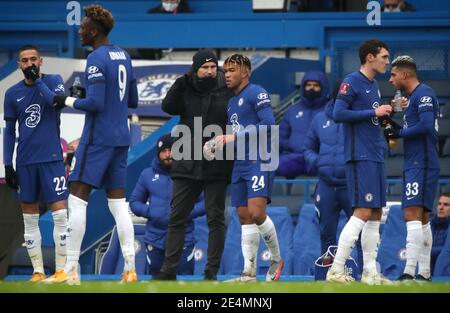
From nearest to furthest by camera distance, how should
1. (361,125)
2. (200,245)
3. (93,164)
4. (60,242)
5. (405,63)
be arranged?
(93,164) → (361,125) → (60,242) → (405,63) → (200,245)

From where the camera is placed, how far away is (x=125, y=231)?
12086 mm

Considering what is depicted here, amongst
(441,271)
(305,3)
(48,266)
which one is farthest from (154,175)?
(305,3)

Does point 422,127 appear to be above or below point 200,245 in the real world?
above

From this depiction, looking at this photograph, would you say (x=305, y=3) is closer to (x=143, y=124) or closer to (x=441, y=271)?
(x=143, y=124)

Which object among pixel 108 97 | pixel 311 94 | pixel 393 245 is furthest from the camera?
pixel 311 94

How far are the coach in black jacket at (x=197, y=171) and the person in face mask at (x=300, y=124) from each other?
4227 millimetres

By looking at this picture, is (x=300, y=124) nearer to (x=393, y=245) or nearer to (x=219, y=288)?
(x=393, y=245)

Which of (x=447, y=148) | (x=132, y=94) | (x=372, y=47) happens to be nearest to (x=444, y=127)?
(x=447, y=148)

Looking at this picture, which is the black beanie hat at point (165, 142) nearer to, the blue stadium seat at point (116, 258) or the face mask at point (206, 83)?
the blue stadium seat at point (116, 258)

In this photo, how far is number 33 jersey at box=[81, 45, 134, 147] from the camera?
12.0 meters

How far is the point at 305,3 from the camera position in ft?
69.9

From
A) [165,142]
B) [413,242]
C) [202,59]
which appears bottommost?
[413,242]

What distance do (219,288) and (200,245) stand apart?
572 centimetres

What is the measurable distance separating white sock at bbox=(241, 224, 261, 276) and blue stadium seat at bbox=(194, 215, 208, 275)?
3065mm
